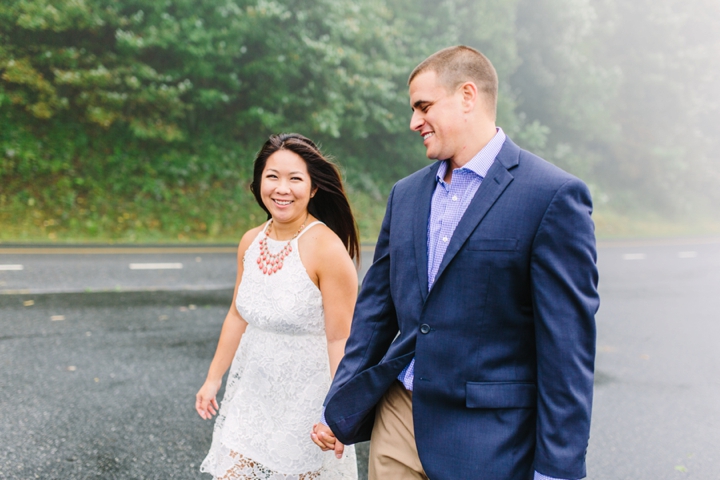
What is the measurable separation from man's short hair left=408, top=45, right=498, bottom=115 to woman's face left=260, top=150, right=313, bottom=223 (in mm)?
944

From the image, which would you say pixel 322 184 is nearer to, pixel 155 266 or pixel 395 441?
pixel 395 441

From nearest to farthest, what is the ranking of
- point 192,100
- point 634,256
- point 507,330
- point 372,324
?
point 507,330, point 372,324, point 634,256, point 192,100

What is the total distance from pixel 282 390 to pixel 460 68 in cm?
154

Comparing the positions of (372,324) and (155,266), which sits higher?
(372,324)

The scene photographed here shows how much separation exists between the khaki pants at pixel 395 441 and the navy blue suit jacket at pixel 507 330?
107mm

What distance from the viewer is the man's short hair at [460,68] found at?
1.93m

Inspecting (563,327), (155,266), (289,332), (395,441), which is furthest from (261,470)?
(155,266)

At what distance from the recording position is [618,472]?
163 inches

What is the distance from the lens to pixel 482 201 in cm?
184

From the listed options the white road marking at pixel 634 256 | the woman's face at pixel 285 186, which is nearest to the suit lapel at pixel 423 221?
the woman's face at pixel 285 186

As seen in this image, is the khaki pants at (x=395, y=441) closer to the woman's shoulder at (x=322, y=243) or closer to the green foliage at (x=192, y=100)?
the woman's shoulder at (x=322, y=243)

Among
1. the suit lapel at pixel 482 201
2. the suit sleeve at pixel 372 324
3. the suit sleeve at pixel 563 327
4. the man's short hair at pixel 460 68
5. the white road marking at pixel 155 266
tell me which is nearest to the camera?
the suit sleeve at pixel 563 327

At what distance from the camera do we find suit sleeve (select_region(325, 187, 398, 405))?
215 cm

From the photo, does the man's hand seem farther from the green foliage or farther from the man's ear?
the green foliage
